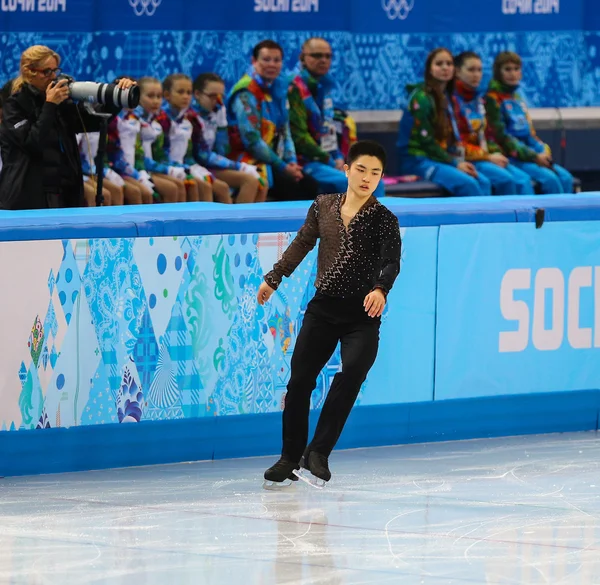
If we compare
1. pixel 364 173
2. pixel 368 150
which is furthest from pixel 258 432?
pixel 368 150

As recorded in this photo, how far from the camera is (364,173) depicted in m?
6.93

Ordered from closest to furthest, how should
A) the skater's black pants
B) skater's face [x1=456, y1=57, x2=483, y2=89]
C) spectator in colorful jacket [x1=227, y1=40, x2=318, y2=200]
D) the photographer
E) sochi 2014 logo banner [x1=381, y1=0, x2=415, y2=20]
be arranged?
the skater's black pants, the photographer, spectator in colorful jacket [x1=227, y1=40, x2=318, y2=200], skater's face [x1=456, y1=57, x2=483, y2=89], sochi 2014 logo banner [x1=381, y1=0, x2=415, y2=20]

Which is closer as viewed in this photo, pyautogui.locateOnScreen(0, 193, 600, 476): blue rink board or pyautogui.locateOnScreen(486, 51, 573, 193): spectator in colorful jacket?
pyautogui.locateOnScreen(0, 193, 600, 476): blue rink board

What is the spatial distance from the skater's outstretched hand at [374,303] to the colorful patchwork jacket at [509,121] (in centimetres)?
670

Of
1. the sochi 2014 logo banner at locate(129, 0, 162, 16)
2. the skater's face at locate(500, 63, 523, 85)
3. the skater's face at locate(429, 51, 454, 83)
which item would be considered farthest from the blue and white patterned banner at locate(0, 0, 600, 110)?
the skater's face at locate(429, 51, 454, 83)

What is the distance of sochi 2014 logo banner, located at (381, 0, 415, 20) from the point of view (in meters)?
13.3

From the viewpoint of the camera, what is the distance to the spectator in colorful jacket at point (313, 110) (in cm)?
1152

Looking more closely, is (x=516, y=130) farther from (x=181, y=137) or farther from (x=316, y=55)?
(x=181, y=137)

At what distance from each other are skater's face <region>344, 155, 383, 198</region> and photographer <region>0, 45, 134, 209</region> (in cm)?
232

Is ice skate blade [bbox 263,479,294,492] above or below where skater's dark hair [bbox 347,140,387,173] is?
below

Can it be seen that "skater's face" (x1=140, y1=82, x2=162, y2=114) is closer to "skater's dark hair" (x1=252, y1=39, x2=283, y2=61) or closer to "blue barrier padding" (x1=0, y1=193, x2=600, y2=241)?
"skater's dark hair" (x1=252, y1=39, x2=283, y2=61)

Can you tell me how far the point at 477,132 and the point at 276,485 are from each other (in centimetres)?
635

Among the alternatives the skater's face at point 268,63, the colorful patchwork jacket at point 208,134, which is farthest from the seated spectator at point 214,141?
the skater's face at point 268,63

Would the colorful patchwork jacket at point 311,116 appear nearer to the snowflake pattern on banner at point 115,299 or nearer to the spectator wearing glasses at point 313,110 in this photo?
the spectator wearing glasses at point 313,110
